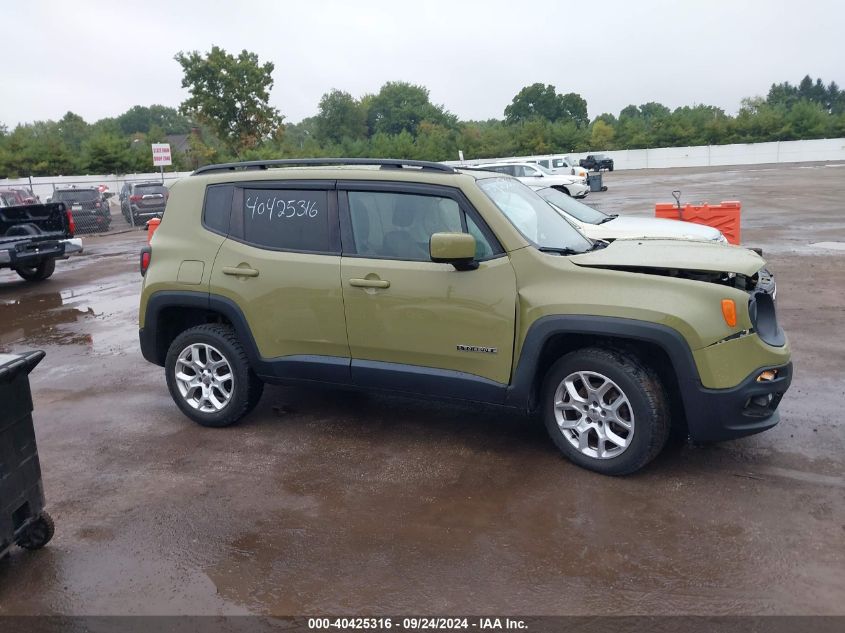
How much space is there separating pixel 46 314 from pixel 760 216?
1636 cm

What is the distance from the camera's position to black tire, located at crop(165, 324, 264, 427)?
5.71 m

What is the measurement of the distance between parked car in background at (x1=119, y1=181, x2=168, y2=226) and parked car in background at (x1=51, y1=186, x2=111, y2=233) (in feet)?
4.94

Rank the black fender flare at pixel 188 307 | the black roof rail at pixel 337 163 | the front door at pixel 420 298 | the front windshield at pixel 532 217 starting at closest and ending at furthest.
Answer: the front door at pixel 420 298, the front windshield at pixel 532 217, the black roof rail at pixel 337 163, the black fender flare at pixel 188 307

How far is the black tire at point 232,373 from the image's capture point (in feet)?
18.7

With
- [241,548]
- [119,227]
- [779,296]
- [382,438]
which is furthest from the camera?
[119,227]

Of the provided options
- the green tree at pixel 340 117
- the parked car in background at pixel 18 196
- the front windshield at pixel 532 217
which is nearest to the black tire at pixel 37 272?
the parked car in background at pixel 18 196

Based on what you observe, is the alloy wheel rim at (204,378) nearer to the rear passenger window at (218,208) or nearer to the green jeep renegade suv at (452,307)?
the green jeep renegade suv at (452,307)

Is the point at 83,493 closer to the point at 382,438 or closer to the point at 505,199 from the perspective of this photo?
the point at 382,438

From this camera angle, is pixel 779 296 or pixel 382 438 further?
pixel 779 296

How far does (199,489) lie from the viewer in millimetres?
4812

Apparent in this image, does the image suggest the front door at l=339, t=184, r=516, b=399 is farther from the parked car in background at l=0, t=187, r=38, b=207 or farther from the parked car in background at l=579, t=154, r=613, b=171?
the parked car in background at l=579, t=154, r=613, b=171

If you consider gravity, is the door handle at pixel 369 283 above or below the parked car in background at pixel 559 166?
below

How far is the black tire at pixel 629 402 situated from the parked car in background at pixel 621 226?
4.56 m

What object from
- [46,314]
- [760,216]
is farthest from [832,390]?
[760,216]
